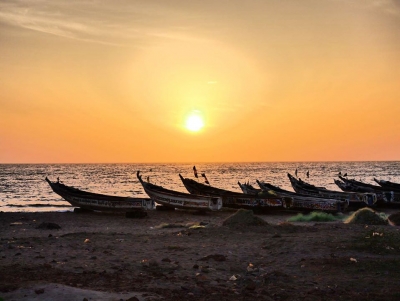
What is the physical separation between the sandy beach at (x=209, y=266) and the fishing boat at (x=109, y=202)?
458 inches

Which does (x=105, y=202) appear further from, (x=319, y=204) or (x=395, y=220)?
(x=395, y=220)

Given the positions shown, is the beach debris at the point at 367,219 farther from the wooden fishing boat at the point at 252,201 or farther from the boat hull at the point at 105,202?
the boat hull at the point at 105,202

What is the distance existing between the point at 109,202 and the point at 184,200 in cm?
537

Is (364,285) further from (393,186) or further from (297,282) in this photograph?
(393,186)

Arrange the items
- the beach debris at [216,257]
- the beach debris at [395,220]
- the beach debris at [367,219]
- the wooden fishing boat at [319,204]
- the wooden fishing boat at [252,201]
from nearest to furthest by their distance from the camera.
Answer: the beach debris at [216,257] → the beach debris at [367,219] → the beach debris at [395,220] → the wooden fishing boat at [319,204] → the wooden fishing boat at [252,201]

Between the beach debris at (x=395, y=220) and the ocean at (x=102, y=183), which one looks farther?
the ocean at (x=102, y=183)

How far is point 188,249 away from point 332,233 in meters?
5.54

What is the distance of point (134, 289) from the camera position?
8805 mm

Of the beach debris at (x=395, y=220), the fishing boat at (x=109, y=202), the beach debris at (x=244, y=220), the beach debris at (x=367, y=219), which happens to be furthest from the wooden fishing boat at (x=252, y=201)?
the beach debris at (x=244, y=220)

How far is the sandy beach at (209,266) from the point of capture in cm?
857

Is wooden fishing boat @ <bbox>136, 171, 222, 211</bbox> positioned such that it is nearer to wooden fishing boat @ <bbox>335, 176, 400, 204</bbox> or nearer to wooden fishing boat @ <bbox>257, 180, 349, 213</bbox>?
wooden fishing boat @ <bbox>257, 180, 349, 213</bbox>

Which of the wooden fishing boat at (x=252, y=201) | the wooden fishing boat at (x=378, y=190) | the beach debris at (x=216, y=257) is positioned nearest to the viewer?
the beach debris at (x=216, y=257)

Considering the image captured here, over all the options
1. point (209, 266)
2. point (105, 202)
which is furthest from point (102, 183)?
point (209, 266)

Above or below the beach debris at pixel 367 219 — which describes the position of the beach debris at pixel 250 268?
below
